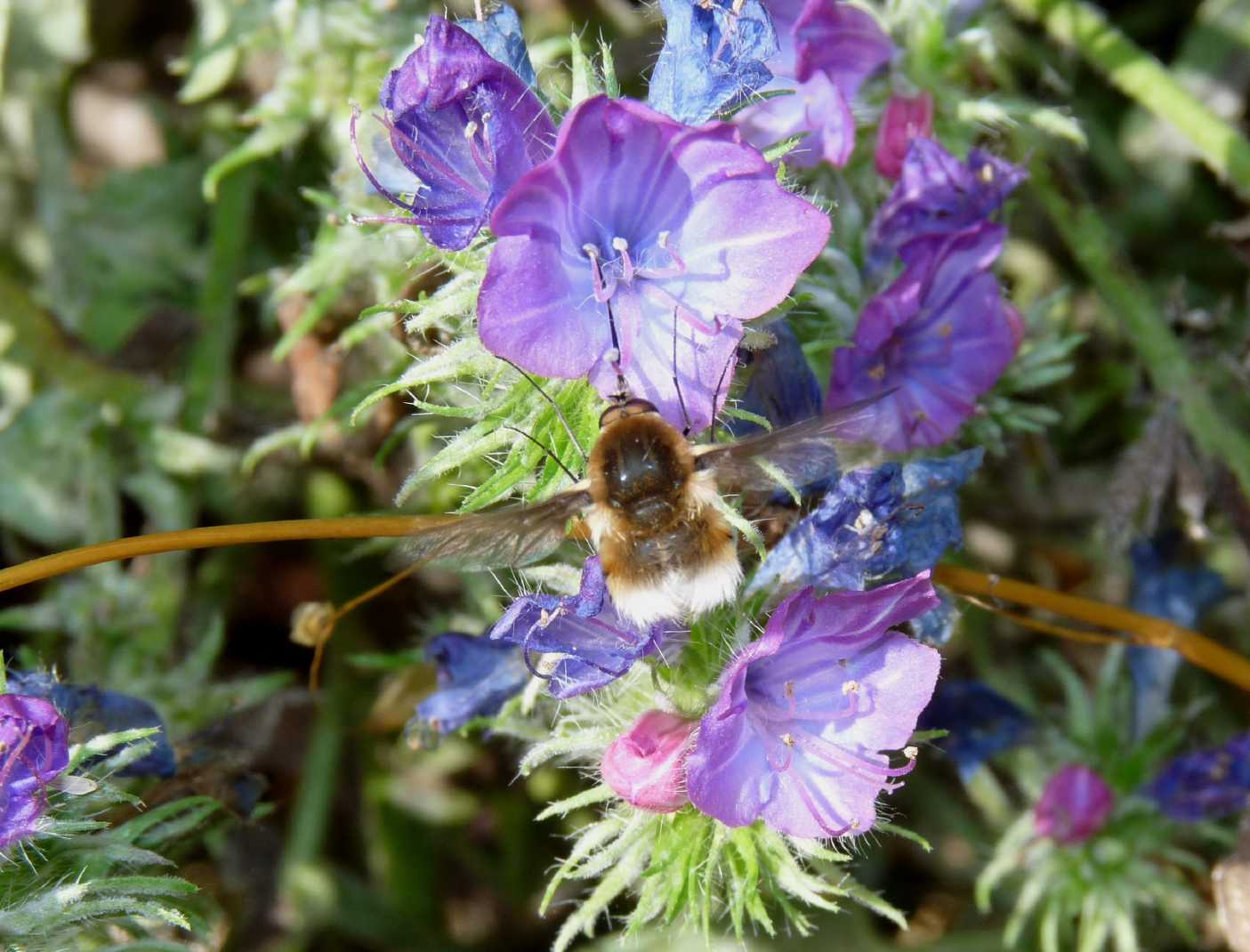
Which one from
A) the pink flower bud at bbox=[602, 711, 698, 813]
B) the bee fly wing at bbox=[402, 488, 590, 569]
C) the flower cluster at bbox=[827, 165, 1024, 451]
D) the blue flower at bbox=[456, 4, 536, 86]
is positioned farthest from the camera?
the flower cluster at bbox=[827, 165, 1024, 451]

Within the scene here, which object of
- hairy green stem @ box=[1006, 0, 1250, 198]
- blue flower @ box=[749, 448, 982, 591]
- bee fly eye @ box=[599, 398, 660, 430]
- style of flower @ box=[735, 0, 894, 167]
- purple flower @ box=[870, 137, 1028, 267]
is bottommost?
blue flower @ box=[749, 448, 982, 591]

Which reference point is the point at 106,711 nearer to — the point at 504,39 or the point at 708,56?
the point at 504,39

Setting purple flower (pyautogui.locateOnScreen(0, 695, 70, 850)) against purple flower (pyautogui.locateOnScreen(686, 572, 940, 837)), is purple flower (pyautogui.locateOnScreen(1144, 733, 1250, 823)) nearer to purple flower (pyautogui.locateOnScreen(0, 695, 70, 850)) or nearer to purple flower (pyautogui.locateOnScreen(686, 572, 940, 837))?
purple flower (pyautogui.locateOnScreen(686, 572, 940, 837))

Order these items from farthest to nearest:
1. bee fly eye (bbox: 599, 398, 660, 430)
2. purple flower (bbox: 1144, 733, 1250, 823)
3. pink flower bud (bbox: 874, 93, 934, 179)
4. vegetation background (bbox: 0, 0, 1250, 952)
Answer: vegetation background (bbox: 0, 0, 1250, 952) → purple flower (bbox: 1144, 733, 1250, 823) → pink flower bud (bbox: 874, 93, 934, 179) → bee fly eye (bbox: 599, 398, 660, 430)

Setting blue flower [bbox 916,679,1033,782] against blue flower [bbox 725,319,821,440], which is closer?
blue flower [bbox 725,319,821,440]

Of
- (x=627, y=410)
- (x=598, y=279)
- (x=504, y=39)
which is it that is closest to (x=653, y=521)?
(x=627, y=410)

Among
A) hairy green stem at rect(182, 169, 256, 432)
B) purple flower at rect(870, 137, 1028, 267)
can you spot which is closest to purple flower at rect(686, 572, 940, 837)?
purple flower at rect(870, 137, 1028, 267)

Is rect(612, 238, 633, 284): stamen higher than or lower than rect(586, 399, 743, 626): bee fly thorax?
higher
